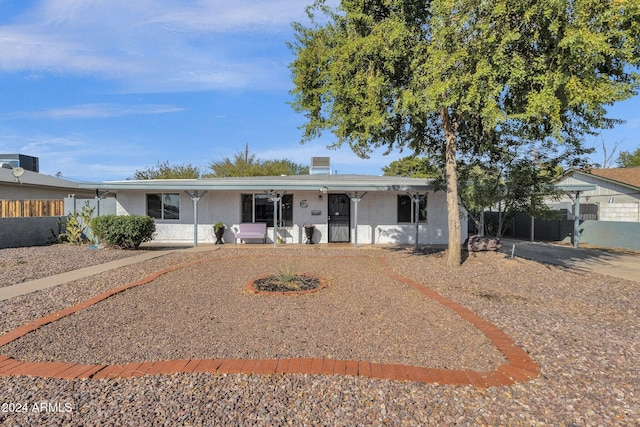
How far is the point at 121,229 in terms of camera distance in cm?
1156

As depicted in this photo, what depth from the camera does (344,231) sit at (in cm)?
1516

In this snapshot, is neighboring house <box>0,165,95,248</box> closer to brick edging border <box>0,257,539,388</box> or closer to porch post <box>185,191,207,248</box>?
porch post <box>185,191,207,248</box>

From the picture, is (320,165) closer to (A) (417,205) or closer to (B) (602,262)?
(A) (417,205)

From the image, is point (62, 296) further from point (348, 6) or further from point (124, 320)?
point (348, 6)

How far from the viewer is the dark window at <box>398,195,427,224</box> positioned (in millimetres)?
15031

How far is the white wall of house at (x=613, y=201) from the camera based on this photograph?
656 inches

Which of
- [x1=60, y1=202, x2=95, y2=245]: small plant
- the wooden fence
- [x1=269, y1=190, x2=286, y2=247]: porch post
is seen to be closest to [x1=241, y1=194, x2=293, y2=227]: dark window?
[x1=269, y1=190, x2=286, y2=247]: porch post

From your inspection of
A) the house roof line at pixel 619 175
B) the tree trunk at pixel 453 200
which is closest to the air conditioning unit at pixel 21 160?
the tree trunk at pixel 453 200

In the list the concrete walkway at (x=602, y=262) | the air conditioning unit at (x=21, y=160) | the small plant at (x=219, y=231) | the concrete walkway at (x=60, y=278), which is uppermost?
the air conditioning unit at (x=21, y=160)

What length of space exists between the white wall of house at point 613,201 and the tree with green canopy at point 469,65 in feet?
35.9

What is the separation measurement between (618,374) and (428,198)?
39.5 feet

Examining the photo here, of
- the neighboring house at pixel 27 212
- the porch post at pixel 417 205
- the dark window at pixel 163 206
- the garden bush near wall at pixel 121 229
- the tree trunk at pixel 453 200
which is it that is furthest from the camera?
the dark window at pixel 163 206

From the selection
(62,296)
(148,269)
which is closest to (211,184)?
(148,269)

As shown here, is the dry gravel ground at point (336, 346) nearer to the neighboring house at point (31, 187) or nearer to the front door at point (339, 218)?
the front door at point (339, 218)
